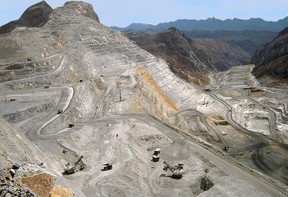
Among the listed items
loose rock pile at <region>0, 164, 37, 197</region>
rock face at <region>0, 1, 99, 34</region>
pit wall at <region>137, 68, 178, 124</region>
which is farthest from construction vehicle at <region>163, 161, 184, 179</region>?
rock face at <region>0, 1, 99, 34</region>

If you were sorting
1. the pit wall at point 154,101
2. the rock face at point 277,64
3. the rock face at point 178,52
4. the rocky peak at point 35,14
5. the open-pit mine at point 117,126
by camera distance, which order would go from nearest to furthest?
the open-pit mine at point 117,126 < the pit wall at point 154,101 < the rock face at point 277,64 < the rocky peak at point 35,14 < the rock face at point 178,52

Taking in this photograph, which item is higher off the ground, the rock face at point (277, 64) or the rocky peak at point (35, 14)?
the rocky peak at point (35, 14)

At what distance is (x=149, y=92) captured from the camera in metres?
76.9

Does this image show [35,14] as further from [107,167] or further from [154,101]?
[107,167]

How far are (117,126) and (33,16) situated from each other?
4377 inches

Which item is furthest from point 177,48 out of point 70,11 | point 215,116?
point 215,116

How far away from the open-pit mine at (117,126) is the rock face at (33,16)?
81.6 feet

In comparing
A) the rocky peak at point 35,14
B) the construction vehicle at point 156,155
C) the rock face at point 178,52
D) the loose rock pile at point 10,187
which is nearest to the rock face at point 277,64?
the rock face at point 178,52

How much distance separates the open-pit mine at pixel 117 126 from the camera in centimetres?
3222

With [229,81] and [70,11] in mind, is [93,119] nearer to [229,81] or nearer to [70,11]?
[70,11]

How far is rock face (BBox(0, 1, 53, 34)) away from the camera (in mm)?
144375

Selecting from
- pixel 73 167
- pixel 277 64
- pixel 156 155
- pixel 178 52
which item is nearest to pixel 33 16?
pixel 178 52

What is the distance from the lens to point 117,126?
50500 millimetres

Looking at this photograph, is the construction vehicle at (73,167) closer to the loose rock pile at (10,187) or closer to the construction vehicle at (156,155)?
the construction vehicle at (156,155)
